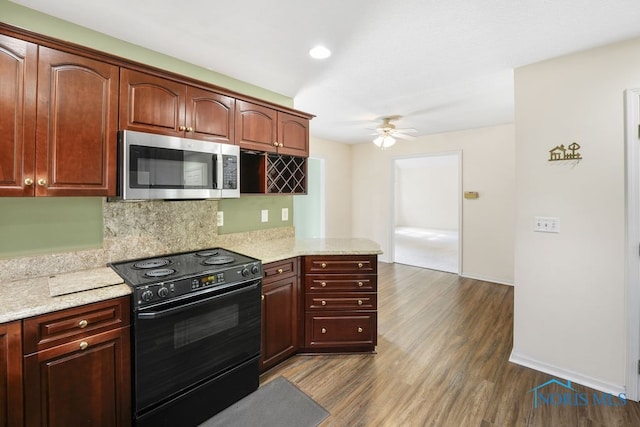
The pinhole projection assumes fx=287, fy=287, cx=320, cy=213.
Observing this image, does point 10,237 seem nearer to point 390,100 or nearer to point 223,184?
point 223,184

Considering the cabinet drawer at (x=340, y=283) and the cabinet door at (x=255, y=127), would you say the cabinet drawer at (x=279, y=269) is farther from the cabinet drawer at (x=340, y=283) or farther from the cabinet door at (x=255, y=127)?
the cabinet door at (x=255, y=127)

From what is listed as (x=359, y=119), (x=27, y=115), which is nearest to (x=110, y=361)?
(x=27, y=115)

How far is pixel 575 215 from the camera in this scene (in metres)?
2.21

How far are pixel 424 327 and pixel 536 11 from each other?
2.84 meters

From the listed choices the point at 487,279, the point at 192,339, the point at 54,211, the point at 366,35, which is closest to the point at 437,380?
the point at 192,339

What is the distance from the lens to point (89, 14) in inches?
71.5

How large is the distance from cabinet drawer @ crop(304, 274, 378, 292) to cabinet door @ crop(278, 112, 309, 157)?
49.5 inches

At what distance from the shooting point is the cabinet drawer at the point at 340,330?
257cm

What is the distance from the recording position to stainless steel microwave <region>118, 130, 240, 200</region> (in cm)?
181

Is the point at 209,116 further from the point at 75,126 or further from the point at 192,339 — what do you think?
the point at 192,339

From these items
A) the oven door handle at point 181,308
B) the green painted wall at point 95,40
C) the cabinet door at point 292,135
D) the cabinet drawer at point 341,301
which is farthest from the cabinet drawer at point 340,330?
the green painted wall at point 95,40

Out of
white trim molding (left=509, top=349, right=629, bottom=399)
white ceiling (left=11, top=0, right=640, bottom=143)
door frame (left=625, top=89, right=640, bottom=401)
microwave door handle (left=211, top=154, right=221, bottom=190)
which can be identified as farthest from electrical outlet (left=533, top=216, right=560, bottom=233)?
microwave door handle (left=211, top=154, right=221, bottom=190)

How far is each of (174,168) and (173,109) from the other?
1.45 feet

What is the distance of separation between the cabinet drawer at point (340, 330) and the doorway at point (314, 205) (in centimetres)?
327
